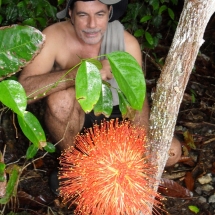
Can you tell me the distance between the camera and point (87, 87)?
106 centimetres

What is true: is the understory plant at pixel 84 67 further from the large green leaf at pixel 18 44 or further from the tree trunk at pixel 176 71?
the tree trunk at pixel 176 71

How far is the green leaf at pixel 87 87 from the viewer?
1.05m

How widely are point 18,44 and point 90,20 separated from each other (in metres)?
0.90

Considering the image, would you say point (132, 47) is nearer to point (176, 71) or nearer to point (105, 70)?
point (105, 70)

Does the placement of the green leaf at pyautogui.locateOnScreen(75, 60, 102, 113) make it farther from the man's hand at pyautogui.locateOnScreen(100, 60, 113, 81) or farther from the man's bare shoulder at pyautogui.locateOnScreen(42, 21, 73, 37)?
the man's bare shoulder at pyautogui.locateOnScreen(42, 21, 73, 37)

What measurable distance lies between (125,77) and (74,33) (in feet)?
3.67

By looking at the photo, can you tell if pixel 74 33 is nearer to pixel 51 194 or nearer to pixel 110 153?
pixel 51 194

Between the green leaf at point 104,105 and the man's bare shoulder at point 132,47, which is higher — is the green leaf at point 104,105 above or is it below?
above

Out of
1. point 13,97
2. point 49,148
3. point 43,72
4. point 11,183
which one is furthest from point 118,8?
point 13,97

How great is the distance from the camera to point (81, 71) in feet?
3.59

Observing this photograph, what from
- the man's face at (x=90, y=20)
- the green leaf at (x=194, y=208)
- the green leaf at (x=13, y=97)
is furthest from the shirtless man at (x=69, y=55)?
the green leaf at (x=13, y=97)

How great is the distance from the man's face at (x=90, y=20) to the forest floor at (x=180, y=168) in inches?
15.6

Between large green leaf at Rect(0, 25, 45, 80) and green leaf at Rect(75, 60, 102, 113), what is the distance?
0.15 meters

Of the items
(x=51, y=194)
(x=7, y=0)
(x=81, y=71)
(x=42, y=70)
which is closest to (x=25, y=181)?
(x=51, y=194)
